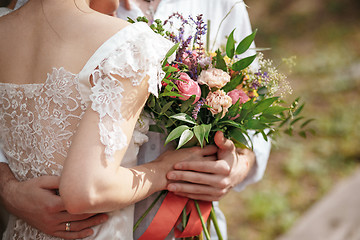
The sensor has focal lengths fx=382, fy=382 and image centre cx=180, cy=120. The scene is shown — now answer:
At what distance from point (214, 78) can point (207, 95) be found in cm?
11

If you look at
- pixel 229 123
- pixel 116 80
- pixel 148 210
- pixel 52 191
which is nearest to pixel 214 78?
pixel 229 123

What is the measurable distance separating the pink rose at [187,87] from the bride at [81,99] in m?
0.15

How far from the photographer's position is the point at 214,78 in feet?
5.02

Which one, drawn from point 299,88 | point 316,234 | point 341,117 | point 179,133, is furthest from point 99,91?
point 299,88

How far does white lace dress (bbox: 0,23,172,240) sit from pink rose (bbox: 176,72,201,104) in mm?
141

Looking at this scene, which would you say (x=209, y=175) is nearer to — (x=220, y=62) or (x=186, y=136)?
(x=186, y=136)

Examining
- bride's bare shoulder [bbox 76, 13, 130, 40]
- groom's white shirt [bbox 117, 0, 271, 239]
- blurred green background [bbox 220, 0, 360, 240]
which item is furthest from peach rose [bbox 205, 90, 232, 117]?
blurred green background [bbox 220, 0, 360, 240]

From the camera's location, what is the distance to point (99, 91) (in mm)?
1280

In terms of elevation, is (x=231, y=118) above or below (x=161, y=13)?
below

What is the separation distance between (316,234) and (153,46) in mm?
3035

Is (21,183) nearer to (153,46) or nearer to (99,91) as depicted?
(99,91)

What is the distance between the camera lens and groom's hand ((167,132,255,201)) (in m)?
1.62

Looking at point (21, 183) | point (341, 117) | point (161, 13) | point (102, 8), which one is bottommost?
point (21, 183)

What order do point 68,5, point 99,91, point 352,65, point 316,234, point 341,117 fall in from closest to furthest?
point 99,91 → point 68,5 → point 316,234 → point 341,117 → point 352,65
